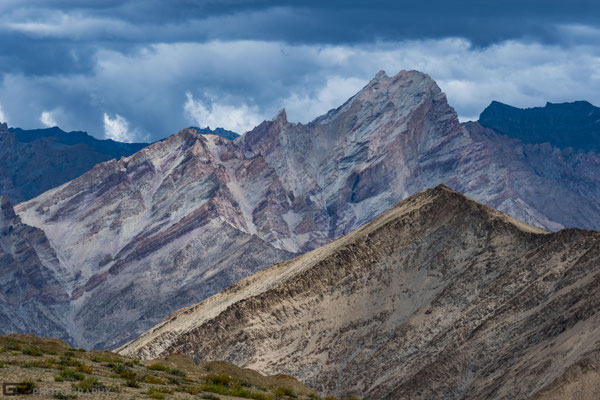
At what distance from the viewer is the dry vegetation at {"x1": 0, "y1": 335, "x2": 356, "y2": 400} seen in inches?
1688

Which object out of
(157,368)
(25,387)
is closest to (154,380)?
(157,368)

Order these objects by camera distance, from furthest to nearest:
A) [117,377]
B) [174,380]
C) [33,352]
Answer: [33,352] < [174,380] < [117,377]

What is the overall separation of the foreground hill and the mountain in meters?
37.2

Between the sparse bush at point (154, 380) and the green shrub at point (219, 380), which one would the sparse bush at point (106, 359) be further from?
the sparse bush at point (154, 380)

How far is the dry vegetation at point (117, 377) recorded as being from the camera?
42.9 metres

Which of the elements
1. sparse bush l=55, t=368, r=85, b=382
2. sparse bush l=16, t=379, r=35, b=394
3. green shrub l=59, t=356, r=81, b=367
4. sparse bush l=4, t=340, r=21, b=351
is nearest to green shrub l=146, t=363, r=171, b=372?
green shrub l=59, t=356, r=81, b=367

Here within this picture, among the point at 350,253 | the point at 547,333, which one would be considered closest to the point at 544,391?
the point at 547,333

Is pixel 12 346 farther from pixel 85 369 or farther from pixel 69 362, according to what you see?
pixel 85 369

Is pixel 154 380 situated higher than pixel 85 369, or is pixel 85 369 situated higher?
Answer: pixel 85 369

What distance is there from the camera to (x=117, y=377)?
4812 centimetres

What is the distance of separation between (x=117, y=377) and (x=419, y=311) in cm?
8334

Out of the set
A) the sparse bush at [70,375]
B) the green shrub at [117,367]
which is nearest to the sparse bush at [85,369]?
the sparse bush at [70,375]

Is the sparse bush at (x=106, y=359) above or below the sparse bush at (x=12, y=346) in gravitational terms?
below

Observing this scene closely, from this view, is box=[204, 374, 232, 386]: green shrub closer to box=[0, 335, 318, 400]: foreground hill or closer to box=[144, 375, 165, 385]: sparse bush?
box=[0, 335, 318, 400]: foreground hill
